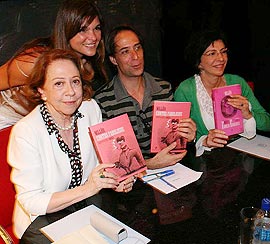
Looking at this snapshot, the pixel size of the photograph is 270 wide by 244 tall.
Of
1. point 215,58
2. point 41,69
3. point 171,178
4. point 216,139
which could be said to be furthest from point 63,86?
point 215,58

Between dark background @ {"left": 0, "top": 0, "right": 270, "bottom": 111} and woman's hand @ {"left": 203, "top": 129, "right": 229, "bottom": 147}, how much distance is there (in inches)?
77.7

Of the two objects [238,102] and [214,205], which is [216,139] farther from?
[214,205]

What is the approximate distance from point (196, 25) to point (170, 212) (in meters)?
2.93

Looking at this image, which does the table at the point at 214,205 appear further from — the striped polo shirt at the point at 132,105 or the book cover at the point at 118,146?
the striped polo shirt at the point at 132,105

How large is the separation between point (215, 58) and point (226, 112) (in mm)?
541

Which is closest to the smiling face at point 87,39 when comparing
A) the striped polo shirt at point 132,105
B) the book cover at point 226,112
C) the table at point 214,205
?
the striped polo shirt at point 132,105

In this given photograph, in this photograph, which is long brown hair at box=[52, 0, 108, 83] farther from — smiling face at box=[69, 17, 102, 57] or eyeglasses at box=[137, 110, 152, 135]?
eyeglasses at box=[137, 110, 152, 135]

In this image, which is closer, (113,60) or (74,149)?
(74,149)

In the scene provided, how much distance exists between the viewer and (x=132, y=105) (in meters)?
2.82

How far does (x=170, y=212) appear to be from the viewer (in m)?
1.96

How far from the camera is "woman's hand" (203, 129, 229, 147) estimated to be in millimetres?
2523

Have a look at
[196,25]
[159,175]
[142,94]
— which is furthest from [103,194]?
[196,25]

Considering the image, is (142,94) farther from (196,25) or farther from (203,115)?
(196,25)

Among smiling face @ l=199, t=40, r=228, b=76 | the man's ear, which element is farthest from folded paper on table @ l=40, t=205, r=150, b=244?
smiling face @ l=199, t=40, r=228, b=76
